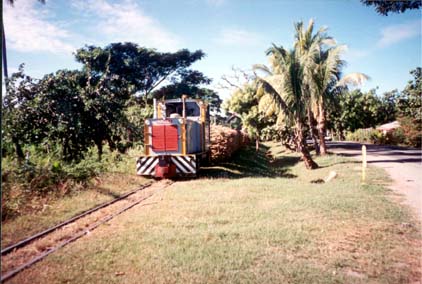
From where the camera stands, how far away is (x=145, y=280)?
11.4 ft

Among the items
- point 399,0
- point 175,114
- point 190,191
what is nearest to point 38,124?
point 175,114

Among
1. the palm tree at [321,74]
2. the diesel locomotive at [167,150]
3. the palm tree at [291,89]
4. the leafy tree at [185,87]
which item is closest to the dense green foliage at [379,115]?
the palm tree at [321,74]

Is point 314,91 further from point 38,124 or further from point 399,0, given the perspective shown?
point 38,124

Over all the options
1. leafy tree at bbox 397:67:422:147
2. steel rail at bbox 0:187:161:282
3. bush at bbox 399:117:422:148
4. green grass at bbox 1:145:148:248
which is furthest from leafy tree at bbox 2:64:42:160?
bush at bbox 399:117:422:148

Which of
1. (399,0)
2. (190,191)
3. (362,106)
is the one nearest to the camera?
(399,0)

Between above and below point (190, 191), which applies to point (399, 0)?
above

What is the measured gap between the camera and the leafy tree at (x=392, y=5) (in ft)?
18.5

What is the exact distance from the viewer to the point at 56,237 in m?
4.96

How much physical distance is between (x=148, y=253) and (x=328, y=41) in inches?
856

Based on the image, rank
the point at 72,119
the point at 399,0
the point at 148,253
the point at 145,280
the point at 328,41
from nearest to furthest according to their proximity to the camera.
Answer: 1. the point at 145,280
2. the point at 148,253
3. the point at 399,0
4. the point at 72,119
5. the point at 328,41

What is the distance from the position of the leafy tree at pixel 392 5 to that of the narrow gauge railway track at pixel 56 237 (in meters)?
6.51

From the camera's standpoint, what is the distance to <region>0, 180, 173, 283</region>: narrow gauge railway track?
3.94 m

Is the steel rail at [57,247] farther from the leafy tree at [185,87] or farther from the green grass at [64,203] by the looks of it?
the leafy tree at [185,87]

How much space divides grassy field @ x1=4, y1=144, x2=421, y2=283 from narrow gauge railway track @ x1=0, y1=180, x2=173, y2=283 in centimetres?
18
